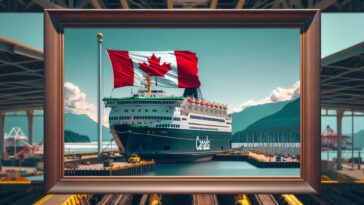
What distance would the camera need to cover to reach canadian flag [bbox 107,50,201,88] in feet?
21.7

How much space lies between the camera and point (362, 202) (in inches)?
915

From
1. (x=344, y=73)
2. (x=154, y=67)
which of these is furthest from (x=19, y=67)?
(x=154, y=67)

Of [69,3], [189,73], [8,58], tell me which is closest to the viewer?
[189,73]

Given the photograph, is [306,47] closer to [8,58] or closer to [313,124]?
[313,124]

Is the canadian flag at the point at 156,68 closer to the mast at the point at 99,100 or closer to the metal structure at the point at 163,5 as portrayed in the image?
the mast at the point at 99,100

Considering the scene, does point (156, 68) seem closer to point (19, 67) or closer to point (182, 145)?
point (182, 145)

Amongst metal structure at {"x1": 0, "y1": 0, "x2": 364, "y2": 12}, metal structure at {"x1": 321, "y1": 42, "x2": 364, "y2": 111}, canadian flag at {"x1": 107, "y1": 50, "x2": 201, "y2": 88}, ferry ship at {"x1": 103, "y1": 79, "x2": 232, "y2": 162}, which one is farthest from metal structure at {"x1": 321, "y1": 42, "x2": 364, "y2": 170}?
canadian flag at {"x1": 107, "y1": 50, "x2": 201, "y2": 88}

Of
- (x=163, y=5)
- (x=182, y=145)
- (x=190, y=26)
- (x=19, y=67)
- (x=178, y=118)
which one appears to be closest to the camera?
(x=190, y=26)

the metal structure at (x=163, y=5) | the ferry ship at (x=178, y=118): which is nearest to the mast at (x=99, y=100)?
the ferry ship at (x=178, y=118)

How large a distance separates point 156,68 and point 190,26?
1.00 m

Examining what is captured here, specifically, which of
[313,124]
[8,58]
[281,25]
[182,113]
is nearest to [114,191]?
[313,124]

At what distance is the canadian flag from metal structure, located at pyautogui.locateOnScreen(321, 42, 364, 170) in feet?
70.2

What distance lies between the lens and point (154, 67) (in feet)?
22.2

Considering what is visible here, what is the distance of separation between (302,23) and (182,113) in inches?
239
